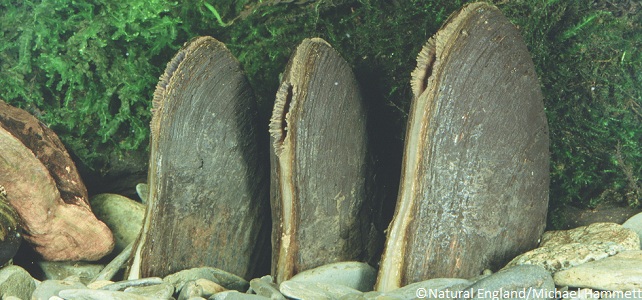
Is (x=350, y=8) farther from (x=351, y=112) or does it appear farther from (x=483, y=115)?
(x=483, y=115)

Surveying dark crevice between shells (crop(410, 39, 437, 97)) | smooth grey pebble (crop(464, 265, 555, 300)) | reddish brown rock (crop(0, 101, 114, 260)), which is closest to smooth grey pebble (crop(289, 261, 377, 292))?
→ smooth grey pebble (crop(464, 265, 555, 300))

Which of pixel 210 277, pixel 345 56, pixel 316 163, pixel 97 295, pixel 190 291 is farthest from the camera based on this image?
pixel 345 56

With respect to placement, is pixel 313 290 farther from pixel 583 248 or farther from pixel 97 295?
pixel 583 248

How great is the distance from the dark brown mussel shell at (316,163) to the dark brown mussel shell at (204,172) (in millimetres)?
337

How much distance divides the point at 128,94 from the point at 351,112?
53.0 inches

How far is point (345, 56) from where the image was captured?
367cm

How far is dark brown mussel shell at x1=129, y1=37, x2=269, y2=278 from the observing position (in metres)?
3.17

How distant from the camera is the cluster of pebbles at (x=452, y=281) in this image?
2525mm

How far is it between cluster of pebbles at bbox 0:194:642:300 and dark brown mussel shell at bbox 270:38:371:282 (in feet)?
0.54

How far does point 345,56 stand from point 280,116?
83 cm

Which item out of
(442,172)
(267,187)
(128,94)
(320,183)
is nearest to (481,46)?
(442,172)

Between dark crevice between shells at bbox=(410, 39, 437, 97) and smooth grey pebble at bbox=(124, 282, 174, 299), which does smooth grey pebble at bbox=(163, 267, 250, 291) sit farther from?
dark crevice between shells at bbox=(410, 39, 437, 97)

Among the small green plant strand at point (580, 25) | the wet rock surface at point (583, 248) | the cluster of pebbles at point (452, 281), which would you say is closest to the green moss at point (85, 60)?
the cluster of pebbles at point (452, 281)

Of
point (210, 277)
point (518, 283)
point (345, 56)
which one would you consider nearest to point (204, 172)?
point (210, 277)
